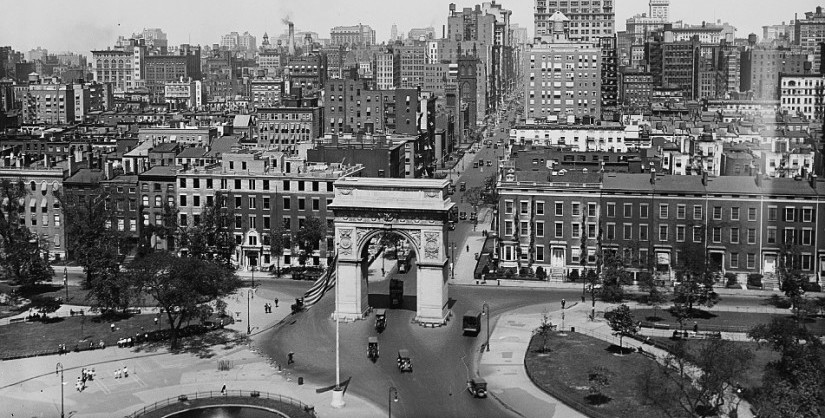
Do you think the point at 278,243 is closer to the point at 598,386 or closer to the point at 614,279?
the point at 614,279

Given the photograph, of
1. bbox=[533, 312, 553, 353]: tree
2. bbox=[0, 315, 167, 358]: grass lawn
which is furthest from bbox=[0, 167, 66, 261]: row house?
bbox=[533, 312, 553, 353]: tree

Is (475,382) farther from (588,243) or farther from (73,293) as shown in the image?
(73,293)

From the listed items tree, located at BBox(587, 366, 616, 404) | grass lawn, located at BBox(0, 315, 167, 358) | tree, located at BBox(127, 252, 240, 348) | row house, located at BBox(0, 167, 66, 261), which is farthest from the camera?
row house, located at BBox(0, 167, 66, 261)

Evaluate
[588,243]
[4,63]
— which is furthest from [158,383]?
[4,63]

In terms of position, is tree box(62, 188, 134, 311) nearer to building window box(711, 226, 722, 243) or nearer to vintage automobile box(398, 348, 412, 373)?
vintage automobile box(398, 348, 412, 373)

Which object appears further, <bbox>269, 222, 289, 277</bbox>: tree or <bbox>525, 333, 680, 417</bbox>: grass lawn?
<bbox>269, 222, 289, 277</bbox>: tree

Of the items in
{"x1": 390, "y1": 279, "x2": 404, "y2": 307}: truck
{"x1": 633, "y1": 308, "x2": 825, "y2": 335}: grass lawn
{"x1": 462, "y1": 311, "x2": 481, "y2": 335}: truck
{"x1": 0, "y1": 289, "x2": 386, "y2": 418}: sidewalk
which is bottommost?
{"x1": 0, "y1": 289, "x2": 386, "y2": 418}: sidewalk

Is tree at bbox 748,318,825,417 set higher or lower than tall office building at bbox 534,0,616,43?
lower
